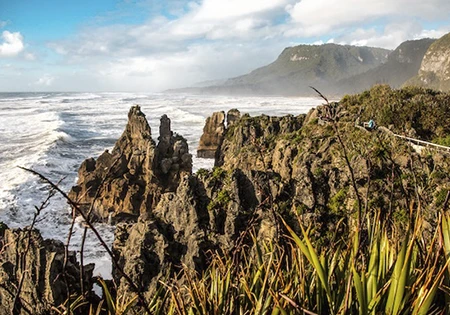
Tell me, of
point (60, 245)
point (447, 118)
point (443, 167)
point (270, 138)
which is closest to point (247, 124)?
point (270, 138)

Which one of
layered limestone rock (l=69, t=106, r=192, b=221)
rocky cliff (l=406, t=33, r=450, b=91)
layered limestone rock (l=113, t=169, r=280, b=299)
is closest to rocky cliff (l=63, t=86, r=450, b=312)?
layered limestone rock (l=113, t=169, r=280, b=299)

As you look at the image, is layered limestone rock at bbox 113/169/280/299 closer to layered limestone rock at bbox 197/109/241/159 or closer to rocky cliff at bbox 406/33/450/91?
layered limestone rock at bbox 197/109/241/159

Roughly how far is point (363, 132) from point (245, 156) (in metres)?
4.80

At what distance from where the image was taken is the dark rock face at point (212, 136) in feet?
98.1

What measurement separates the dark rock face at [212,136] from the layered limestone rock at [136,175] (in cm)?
805

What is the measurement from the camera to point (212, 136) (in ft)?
99.6

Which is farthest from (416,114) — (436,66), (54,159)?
(436,66)

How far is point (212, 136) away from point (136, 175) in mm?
11226

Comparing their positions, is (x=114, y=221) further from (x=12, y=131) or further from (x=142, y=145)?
(x=12, y=131)

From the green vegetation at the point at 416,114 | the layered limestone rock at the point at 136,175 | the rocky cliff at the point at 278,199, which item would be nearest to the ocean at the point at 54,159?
the layered limestone rock at the point at 136,175

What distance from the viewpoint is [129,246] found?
34.3ft

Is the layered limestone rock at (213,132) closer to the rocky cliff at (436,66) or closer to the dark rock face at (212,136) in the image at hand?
the dark rock face at (212,136)

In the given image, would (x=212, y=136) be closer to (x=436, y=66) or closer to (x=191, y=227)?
(x=191, y=227)

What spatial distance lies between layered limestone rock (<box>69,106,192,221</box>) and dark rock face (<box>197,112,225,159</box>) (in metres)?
8.05
